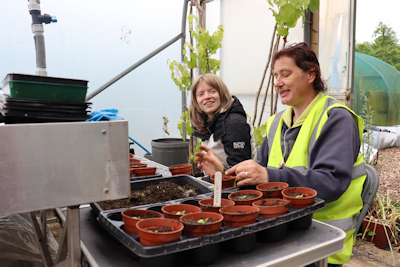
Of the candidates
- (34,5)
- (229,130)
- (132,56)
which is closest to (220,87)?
(229,130)

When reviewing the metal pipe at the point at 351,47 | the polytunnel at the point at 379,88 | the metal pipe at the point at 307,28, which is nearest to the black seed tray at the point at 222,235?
the metal pipe at the point at 351,47

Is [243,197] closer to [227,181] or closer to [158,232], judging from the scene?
[227,181]

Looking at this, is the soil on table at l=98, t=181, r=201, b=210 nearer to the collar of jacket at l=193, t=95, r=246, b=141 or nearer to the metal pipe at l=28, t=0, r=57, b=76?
the collar of jacket at l=193, t=95, r=246, b=141

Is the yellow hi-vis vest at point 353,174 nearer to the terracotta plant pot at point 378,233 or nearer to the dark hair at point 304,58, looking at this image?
the dark hair at point 304,58

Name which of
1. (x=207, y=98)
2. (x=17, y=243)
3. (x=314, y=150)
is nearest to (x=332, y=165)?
(x=314, y=150)

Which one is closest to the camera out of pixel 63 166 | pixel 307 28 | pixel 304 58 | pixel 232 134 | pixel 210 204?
pixel 63 166

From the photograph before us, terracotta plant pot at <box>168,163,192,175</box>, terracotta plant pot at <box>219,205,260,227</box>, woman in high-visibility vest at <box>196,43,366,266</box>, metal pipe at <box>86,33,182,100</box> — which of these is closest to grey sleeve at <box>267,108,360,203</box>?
woman in high-visibility vest at <box>196,43,366,266</box>

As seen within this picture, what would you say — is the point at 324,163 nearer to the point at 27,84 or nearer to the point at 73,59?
the point at 27,84

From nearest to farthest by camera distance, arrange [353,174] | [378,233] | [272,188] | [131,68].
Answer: [272,188]
[353,174]
[378,233]
[131,68]

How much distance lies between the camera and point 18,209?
2.20ft

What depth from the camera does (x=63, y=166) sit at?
70cm

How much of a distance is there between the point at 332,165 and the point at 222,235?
0.65 metres

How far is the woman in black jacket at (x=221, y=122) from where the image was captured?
2.10 m

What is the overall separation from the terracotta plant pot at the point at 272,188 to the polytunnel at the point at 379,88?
302 cm
